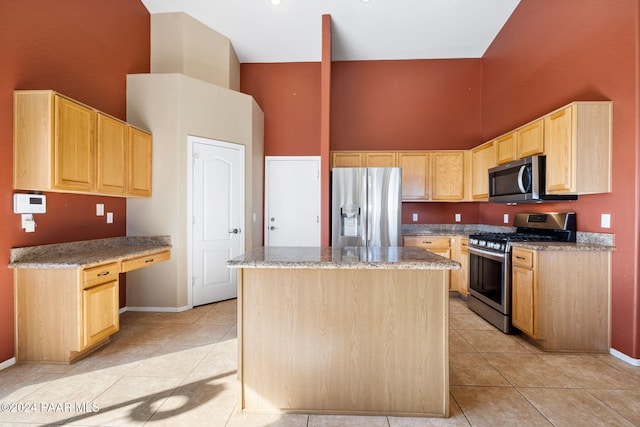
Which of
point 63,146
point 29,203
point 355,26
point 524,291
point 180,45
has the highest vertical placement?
point 355,26

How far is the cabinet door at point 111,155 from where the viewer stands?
9.11 ft

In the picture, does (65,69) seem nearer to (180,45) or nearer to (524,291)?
(180,45)

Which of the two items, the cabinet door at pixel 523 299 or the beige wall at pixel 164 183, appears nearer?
the cabinet door at pixel 523 299

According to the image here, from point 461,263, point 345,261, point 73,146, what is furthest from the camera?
point 461,263

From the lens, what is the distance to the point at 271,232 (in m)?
4.84

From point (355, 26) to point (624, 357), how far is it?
472 cm

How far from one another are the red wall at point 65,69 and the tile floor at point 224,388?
70cm

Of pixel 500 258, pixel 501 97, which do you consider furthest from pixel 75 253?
pixel 501 97

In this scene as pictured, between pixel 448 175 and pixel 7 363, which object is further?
pixel 448 175

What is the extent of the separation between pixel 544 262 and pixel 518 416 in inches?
56.1

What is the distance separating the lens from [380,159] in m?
4.55

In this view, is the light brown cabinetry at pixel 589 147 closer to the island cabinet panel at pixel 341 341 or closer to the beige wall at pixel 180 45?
the island cabinet panel at pixel 341 341

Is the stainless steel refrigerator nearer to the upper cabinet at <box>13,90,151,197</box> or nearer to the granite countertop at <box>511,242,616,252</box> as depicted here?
the granite countertop at <box>511,242,616,252</box>

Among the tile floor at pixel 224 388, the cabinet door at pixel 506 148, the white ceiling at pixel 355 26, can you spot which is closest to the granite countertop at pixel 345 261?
the tile floor at pixel 224 388
